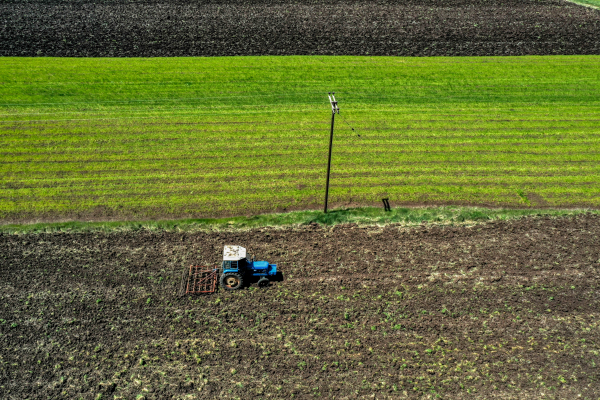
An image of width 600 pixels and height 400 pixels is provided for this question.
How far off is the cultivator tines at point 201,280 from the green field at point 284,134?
510cm

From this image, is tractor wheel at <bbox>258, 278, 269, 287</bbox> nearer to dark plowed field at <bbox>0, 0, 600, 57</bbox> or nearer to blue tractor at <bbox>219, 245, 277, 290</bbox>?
blue tractor at <bbox>219, 245, 277, 290</bbox>

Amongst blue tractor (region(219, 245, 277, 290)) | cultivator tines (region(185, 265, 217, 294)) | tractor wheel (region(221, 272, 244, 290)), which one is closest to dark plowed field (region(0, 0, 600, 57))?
cultivator tines (region(185, 265, 217, 294))

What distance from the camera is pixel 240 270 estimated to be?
1964cm

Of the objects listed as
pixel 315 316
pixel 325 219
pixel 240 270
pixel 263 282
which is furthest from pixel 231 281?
pixel 325 219

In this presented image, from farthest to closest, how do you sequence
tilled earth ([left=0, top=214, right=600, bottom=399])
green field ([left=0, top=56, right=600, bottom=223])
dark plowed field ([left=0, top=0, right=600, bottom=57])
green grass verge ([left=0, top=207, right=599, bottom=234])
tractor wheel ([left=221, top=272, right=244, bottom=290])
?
dark plowed field ([left=0, top=0, right=600, bottom=57]) → green field ([left=0, top=56, right=600, bottom=223]) → green grass verge ([left=0, top=207, right=599, bottom=234]) → tractor wheel ([left=221, top=272, right=244, bottom=290]) → tilled earth ([left=0, top=214, right=600, bottom=399])

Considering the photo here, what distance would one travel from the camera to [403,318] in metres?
19.0

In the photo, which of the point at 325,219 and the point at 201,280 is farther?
the point at 325,219

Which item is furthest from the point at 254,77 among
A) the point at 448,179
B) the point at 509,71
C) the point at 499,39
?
the point at 499,39

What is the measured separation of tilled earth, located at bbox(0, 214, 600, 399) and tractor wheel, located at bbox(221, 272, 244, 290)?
1.45 feet

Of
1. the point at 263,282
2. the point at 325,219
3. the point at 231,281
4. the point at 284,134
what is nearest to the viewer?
the point at 231,281

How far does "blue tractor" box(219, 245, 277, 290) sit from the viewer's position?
1950 centimetres

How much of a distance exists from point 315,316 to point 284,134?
15.3 meters

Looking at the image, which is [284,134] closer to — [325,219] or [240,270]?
[325,219]

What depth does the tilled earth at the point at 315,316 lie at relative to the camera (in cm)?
1652
